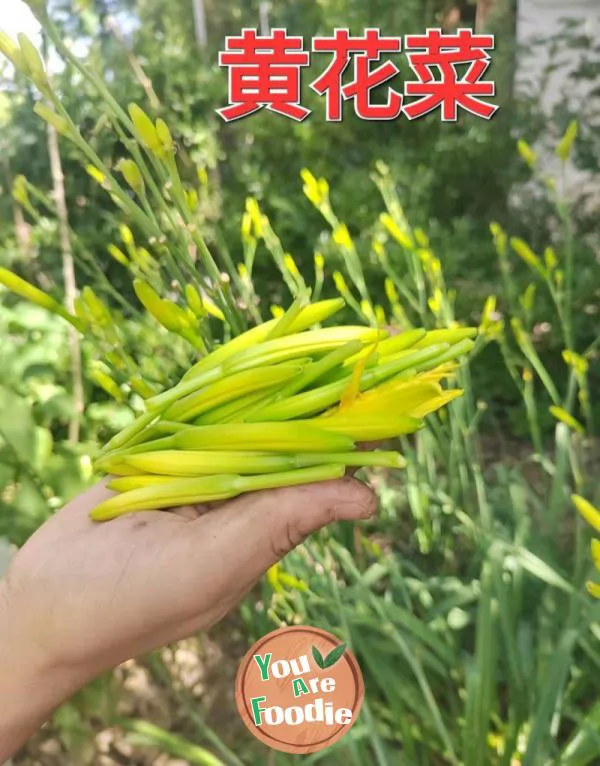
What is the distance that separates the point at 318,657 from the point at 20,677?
228mm

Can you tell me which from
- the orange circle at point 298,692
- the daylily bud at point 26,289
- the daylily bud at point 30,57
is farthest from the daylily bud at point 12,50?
the orange circle at point 298,692

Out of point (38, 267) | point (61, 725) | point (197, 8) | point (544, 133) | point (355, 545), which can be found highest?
point (197, 8)

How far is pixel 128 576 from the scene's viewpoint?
1.46 feet

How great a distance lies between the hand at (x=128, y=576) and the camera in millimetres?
445

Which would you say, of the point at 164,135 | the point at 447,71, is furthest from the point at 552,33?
the point at 164,135

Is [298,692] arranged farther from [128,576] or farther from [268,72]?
[268,72]

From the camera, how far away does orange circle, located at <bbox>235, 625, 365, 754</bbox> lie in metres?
0.57

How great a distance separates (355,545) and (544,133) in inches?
19.2

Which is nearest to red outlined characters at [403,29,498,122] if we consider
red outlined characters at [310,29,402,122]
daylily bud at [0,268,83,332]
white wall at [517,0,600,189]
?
red outlined characters at [310,29,402,122]

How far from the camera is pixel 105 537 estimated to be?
457 millimetres

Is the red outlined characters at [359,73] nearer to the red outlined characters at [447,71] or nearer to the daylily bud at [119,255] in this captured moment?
the red outlined characters at [447,71]

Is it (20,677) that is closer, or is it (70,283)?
(20,677)

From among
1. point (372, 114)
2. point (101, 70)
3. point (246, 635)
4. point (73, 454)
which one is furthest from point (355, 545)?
point (101, 70)

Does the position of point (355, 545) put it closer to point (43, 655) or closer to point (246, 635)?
point (246, 635)
